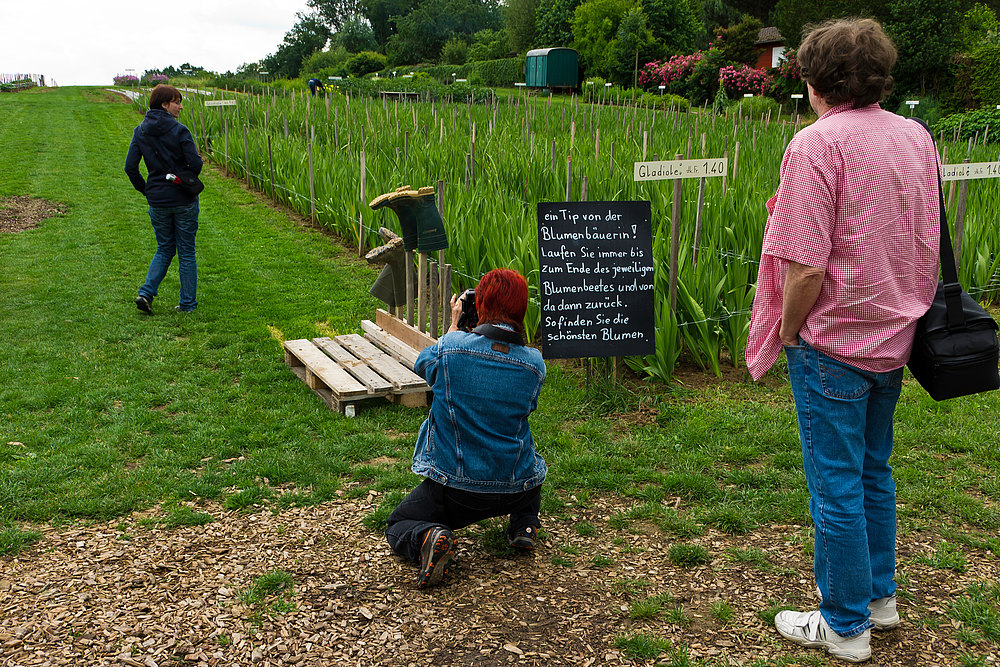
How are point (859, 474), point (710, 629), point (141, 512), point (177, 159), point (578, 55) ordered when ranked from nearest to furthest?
point (859, 474)
point (710, 629)
point (141, 512)
point (177, 159)
point (578, 55)

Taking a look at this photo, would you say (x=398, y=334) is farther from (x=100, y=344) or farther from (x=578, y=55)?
(x=578, y=55)

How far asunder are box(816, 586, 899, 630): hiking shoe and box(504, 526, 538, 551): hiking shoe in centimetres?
107

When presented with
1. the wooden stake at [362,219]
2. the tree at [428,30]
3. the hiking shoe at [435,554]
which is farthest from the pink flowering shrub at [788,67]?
the tree at [428,30]

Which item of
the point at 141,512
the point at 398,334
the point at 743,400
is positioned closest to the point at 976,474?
the point at 743,400

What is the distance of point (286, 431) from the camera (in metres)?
4.52

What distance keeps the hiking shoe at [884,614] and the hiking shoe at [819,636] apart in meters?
0.11

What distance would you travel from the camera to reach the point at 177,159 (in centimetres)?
646

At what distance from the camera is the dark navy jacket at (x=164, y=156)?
6406 millimetres

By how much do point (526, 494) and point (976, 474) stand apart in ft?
7.47

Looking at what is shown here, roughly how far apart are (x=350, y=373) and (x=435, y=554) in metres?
2.16

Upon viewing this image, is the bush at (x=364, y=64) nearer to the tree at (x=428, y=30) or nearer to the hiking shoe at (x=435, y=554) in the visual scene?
the tree at (x=428, y=30)

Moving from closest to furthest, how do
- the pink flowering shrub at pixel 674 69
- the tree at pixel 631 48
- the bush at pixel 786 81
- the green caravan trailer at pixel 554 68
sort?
1. the bush at pixel 786 81
2. the pink flowering shrub at pixel 674 69
3. the tree at pixel 631 48
4. the green caravan trailer at pixel 554 68

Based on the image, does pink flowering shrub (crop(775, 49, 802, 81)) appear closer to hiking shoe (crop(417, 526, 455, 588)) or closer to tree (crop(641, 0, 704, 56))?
tree (crop(641, 0, 704, 56))

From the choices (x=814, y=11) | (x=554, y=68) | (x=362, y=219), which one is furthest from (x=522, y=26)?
(x=362, y=219)
